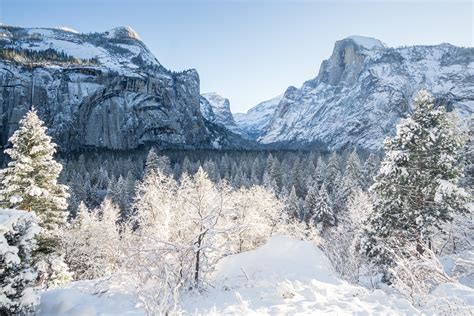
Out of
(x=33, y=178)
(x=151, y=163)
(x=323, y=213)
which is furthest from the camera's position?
(x=151, y=163)

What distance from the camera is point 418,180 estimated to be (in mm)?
16406

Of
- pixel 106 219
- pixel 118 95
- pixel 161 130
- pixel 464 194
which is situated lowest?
pixel 106 219

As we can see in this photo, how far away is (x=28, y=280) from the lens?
32.8ft

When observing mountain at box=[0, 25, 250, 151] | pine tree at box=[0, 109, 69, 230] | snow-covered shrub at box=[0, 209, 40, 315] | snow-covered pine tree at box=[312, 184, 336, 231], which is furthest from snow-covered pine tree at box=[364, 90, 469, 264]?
mountain at box=[0, 25, 250, 151]

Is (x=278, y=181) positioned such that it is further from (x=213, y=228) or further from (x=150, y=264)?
(x=150, y=264)

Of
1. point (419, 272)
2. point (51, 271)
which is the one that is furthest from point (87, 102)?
point (419, 272)

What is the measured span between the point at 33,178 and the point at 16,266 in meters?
8.34

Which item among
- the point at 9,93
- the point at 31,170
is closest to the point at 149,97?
the point at 9,93

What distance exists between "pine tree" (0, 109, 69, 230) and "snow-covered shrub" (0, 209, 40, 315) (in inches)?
269

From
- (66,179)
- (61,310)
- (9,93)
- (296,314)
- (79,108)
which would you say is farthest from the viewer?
(79,108)

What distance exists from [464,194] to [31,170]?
19257 mm

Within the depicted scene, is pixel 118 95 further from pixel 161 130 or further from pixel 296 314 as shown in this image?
pixel 296 314

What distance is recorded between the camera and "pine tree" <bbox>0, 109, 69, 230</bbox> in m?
16.8

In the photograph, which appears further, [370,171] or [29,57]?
[29,57]
